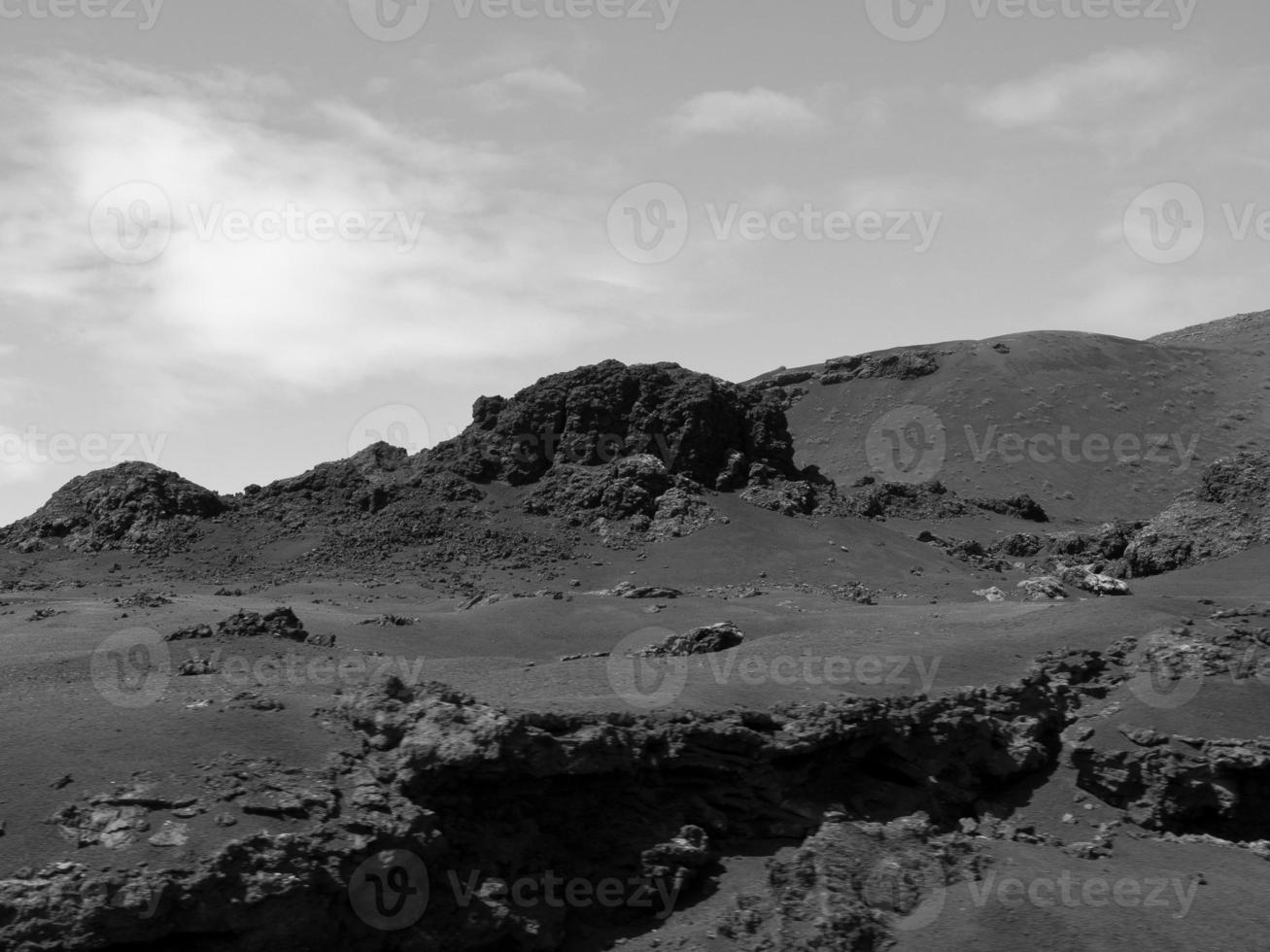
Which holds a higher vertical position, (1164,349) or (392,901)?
(1164,349)

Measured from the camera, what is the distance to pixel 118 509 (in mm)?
82250

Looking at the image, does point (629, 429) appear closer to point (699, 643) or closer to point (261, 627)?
point (699, 643)

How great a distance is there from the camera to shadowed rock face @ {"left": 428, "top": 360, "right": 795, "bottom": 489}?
8606cm

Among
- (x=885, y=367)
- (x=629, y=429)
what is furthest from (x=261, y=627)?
(x=885, y=367)

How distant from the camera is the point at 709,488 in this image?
3344 inches

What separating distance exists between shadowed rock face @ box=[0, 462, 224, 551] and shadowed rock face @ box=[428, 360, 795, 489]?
19.4 metres

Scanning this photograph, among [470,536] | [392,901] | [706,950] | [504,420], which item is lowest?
[706,950]

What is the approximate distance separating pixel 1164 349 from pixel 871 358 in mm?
42228

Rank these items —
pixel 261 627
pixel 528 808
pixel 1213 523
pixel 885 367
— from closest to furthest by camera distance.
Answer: pixel 528 808
pixel 261 627
pixel 1213 523
pixel 885 367

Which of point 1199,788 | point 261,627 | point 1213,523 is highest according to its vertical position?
point 261,627

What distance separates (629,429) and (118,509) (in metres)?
38.0

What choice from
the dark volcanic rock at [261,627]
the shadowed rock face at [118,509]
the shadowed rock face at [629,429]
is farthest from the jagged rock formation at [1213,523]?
the shadowed rock face at [118,509]

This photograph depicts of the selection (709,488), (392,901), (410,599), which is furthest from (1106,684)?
(709,488)

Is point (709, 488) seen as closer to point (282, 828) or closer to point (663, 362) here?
point (663, 362)
